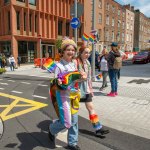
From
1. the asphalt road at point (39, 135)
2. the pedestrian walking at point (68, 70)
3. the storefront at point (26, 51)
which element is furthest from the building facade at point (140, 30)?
the pedestrian walking at point (68, 70)

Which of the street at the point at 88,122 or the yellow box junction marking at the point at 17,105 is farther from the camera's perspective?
the yellow box junction marking at the point at 17,105

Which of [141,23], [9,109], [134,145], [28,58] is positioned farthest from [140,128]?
[141,23]

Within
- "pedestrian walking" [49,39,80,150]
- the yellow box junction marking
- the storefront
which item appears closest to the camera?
"pedestrian walking" [49,39,80,150]

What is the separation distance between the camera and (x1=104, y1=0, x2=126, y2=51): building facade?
154ft

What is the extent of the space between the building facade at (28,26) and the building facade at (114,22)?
1755 cm

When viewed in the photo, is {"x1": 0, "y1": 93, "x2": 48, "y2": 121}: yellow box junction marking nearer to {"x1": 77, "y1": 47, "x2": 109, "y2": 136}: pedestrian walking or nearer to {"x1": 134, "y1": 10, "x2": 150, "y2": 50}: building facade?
{"x1": 77, "y1": 47, "x2": 109, "y2": 136}: pedestrian walking

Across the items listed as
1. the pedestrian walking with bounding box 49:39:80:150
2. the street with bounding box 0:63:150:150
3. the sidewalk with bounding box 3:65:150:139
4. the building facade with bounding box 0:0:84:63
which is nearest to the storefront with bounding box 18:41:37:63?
the building facade with bounding box 0:0:84:63

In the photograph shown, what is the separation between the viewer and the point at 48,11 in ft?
98.3

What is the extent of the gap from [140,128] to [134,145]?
82 centimetres

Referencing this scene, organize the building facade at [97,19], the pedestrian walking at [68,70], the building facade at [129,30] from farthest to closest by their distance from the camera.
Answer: the building facade at [129,30], the building facade at [97,19], the pedestrian walking at [68,70]

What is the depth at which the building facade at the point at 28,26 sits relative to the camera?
2566 centimetres

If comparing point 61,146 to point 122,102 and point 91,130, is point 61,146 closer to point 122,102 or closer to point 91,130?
point 91,130

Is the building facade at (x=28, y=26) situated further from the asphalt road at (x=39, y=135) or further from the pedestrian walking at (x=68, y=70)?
the pedestrian walking at (x=68, y=70)

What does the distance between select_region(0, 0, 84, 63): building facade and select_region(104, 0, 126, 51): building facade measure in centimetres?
1755
